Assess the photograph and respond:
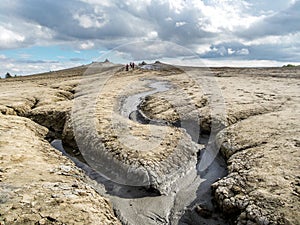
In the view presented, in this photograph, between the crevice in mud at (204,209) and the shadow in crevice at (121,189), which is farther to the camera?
the shadow in crevice at (121,189)

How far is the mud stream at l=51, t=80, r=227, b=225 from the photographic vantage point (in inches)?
384

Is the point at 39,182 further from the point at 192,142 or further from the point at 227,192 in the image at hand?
the point at 192,142

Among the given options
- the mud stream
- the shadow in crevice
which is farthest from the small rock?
the shadow in crevice

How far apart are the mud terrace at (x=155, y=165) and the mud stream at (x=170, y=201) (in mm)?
41

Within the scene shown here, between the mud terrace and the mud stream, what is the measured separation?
41mm

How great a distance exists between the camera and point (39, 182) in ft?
30.9

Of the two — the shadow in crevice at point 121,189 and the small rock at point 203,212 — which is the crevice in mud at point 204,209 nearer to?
the small rock at point 203,212

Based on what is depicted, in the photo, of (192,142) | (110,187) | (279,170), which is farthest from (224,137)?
(110,187)

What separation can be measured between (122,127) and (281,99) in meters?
13.5

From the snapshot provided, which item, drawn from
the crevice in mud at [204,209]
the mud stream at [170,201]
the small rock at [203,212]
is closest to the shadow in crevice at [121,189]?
the mud stream at [170,201]

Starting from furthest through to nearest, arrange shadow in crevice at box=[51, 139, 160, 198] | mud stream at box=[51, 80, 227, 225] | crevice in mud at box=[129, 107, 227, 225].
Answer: shadow in crevice at box=[51, 139, 160, 198] < mud stream at box=[51, 80, 227, 225] < crevice in mud at box=[129, 107, 227, 225]

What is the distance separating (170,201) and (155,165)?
2.01 m

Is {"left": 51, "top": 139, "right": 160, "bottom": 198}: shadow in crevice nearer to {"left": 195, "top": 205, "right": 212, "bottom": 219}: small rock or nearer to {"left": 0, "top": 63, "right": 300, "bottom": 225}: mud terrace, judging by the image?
{"left": 0, "top": 63, "right": 300, "bottom": 225}: mud terrace

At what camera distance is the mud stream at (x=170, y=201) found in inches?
384
